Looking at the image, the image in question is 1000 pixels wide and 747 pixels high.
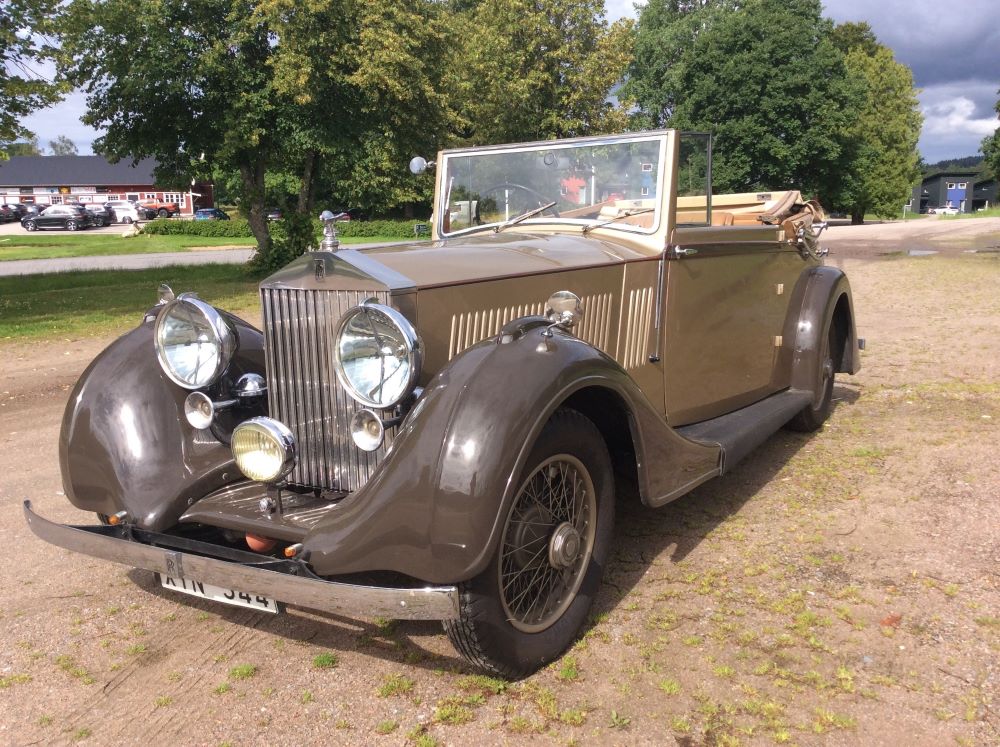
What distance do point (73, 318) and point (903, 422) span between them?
11.6m

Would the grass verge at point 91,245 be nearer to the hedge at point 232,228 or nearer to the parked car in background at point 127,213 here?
the hedge at point 232,228

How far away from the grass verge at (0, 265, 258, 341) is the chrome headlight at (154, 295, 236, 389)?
867 centimetres

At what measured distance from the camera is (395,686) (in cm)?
279

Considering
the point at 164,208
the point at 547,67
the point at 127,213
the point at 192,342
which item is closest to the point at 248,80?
the point at 547,67

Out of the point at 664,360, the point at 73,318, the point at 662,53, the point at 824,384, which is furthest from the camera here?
the point at 662,53

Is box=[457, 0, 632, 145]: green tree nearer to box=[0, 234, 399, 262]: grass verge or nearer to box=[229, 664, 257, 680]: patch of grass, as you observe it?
box=[0, 234, 399, 262]: grass verge

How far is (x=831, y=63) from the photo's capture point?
3631 centimetres

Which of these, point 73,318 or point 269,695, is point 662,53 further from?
point 269,695

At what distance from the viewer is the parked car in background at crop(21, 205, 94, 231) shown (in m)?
43.8

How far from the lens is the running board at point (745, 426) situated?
394 cm

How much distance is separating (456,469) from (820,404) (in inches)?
157

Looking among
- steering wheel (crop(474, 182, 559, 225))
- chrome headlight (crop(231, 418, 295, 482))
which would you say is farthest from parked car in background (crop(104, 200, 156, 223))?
chrome headlight (crop(231, 418, 295, 482))

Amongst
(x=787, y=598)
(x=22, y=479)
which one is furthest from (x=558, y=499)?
(x=22, y=479)

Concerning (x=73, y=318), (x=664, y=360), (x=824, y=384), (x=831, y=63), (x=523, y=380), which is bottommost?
(x=73, y=318)
